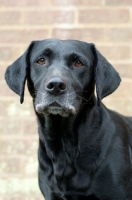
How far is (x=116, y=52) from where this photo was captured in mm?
4703

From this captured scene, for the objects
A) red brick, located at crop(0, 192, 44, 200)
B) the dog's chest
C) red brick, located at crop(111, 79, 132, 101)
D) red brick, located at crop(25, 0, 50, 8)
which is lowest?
red brick, located at crop(0, 192, 44, 200)

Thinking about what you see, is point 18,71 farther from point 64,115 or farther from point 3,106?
point 3,106

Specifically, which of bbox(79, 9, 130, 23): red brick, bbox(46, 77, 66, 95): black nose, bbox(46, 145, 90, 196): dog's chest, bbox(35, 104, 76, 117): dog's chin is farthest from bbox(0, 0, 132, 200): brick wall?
bbox(46, 77, 66, 95): black nose

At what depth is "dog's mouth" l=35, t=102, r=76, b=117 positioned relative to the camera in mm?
2954

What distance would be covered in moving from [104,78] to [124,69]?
1431 mm

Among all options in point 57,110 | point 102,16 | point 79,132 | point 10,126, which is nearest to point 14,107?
point 10,126

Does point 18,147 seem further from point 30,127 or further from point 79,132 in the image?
point 79,132

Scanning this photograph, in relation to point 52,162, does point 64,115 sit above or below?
above

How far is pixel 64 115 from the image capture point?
304cm

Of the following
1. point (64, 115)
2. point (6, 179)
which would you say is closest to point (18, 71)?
point (64, 115)

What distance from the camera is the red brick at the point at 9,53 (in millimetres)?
4812

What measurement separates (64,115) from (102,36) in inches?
73.3

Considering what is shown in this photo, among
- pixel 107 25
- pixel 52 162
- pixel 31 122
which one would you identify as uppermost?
pixel 107 25

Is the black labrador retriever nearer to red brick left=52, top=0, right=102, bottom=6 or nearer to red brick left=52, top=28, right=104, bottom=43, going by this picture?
red brick left=52, top=28, right=104, bottom=43
